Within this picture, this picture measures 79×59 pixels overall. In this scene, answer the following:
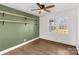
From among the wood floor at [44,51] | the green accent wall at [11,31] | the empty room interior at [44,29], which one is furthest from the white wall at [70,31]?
the green accent wall at [11,31]

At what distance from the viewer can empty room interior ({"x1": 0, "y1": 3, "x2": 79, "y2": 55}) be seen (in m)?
2.43

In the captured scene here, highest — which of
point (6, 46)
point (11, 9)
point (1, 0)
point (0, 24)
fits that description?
point (11, 9)

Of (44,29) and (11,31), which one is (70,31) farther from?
(11,31)

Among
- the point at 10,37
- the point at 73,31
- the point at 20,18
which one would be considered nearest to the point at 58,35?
the point at 73,31

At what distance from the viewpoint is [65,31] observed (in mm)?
3410

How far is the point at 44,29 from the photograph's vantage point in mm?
4445

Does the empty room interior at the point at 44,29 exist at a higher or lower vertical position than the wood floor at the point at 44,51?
higher

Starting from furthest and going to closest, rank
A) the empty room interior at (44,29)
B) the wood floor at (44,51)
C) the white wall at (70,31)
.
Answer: the white wall at (70,31)
the empty room interior at (44,29)
the wood floor at (44,51)

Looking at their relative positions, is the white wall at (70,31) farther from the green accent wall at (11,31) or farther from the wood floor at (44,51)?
the green accent wall at (11,31)

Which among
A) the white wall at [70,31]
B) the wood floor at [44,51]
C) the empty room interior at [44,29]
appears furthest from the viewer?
the white wall at [70,31]

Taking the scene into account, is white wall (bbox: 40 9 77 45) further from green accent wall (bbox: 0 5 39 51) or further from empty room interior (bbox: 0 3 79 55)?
green accent wall (bbox: 0 5 39 51)

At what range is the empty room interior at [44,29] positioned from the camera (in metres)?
2.43
